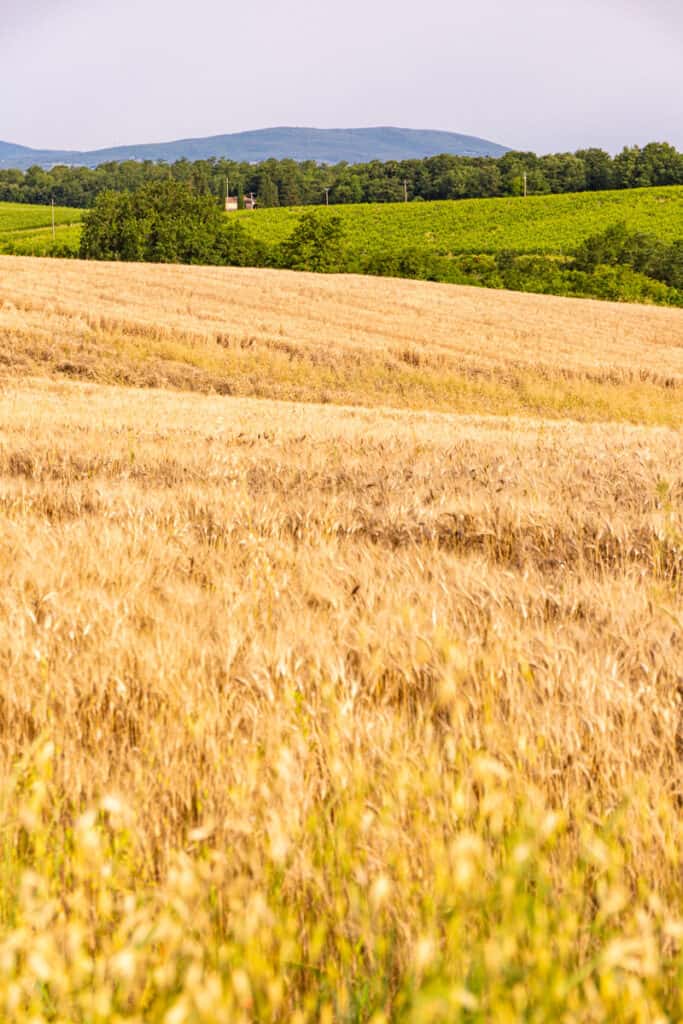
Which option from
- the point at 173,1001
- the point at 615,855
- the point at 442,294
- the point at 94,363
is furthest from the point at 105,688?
the point at 442,294

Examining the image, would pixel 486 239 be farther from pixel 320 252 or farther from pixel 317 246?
pixel 320 252

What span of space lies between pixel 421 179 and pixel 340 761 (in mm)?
125984

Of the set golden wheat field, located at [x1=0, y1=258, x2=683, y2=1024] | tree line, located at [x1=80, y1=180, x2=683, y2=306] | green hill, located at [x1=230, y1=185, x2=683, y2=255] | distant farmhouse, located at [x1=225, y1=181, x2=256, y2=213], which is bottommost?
golden wheat field, located at [x1=0, y1=258, x2=683, y2=1024]

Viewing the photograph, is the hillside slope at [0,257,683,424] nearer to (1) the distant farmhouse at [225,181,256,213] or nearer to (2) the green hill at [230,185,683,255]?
(2) the green hill at [230,185,683,255]

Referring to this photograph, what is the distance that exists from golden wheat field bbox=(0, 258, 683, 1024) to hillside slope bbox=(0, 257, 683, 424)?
15694 mm

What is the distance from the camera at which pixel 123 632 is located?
273cm

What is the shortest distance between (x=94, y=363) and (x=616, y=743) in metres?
20.6

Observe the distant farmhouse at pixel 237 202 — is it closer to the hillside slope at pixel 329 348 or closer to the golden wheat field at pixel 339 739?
the hillside slope at pixel 329 348

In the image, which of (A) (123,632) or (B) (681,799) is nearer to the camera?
(B) (681,799)

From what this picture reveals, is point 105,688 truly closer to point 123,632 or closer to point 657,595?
point 123,632

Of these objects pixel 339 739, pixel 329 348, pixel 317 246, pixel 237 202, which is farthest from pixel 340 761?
pixel 237 202

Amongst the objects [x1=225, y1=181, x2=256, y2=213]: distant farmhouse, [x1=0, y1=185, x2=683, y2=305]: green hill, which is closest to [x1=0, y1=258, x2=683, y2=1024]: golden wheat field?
[x1=0, y1=185, x2=683, y2=305]: green hill

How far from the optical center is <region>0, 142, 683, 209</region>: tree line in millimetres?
109875

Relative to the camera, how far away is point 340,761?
6.30 ft
